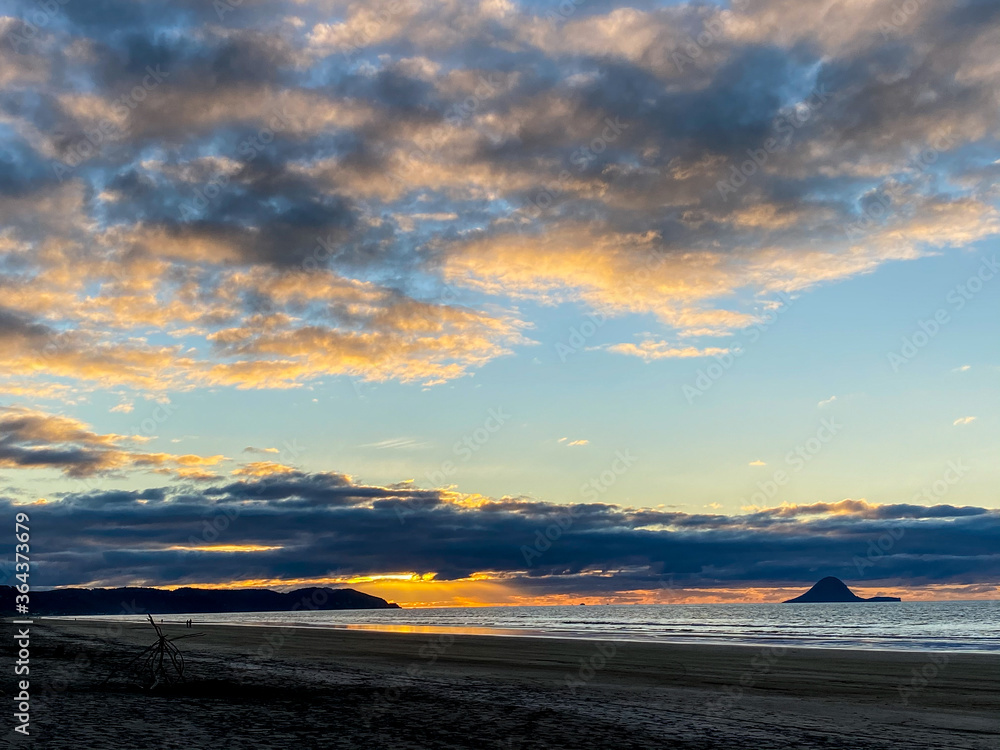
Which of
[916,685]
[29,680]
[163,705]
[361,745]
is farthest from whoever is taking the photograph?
[916,685]

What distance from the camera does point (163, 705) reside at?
18.5 m

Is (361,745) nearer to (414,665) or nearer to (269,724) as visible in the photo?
(269,724)

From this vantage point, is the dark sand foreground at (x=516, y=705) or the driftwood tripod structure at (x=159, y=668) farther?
the driftwood tripod structure at (x=159, y=668)

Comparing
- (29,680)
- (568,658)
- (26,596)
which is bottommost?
(568,658)

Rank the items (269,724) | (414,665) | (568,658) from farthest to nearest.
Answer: (568,658) < (414,665) < (269,724)

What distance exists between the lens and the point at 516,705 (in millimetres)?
19891

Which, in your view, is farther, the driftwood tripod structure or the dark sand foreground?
the driftwood tripod structure

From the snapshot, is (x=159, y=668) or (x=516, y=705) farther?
(x=159, y=668)

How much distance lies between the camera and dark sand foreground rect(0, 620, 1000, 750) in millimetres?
14633

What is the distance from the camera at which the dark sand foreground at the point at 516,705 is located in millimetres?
14633

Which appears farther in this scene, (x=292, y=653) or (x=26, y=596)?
(x=292, y=653)

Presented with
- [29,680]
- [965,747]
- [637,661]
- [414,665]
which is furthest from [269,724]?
[637,661]

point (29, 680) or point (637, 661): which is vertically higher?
point (29, 680)

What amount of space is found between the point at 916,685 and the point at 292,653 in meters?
29.4
